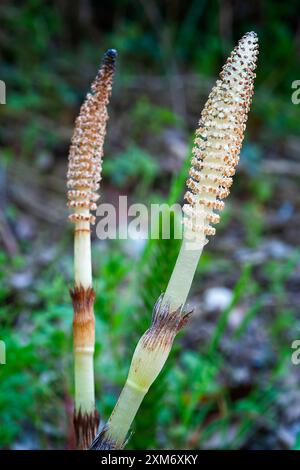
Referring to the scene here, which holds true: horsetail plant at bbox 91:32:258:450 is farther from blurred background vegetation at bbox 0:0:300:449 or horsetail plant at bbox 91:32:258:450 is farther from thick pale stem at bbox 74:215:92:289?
blurred background vegetation at bbox 0:0:300:449

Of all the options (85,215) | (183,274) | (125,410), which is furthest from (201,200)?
(125,410)

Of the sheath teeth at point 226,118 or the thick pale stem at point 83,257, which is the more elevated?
the sheath teeth at point 226,118

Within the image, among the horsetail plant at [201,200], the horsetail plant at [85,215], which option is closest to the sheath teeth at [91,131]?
the horsetail plant at [85,215]

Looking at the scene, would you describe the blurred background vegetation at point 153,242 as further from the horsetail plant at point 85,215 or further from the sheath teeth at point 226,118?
the sheath teeth at point 226,118

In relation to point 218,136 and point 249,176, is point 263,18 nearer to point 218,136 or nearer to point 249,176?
point 249,176

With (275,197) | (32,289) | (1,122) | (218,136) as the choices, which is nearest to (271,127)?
(275,197)

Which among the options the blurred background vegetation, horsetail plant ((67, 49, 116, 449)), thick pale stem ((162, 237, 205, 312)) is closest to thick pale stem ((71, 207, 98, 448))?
horsetail plant ((67, 49, 116, 449))

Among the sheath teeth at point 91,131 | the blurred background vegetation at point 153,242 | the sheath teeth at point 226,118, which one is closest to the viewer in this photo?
the sheath teeth at point 226,118
